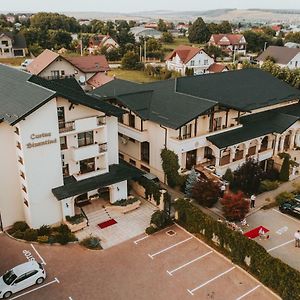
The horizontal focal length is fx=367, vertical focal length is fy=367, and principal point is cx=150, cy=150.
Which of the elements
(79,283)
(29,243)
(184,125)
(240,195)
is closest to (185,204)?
(240,195)

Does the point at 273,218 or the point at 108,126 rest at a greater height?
the point at 108,126

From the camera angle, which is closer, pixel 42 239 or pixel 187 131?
pixel 42 239

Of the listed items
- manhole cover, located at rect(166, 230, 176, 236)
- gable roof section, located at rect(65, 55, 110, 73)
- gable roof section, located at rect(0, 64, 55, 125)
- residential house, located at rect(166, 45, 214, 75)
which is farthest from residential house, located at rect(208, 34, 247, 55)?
manhole cover, located at rect(166, 230, 176, 236)

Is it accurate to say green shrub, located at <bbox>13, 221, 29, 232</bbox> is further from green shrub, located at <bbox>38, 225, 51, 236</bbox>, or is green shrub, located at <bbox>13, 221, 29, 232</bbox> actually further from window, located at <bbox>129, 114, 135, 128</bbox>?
window, located at <bbox>129, 114, 135, 128</bbox>

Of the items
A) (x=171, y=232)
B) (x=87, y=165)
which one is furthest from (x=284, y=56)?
(x=171, y=232)

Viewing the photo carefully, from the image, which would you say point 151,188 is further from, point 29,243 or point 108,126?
point 29,243

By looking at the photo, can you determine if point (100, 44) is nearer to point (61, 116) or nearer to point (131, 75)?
point (131, 75)
